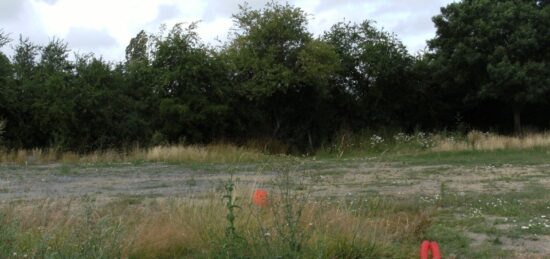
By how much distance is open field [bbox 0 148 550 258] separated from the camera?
5242mm

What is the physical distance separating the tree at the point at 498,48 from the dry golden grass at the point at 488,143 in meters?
2.84

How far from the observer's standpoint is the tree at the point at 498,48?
25859 mm

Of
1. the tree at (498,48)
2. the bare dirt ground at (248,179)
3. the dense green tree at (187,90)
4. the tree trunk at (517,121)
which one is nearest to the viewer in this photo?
the bare dirt ground at (248,179)

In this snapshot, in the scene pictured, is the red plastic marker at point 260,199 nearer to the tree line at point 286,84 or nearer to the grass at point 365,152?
the grass at point 365,152

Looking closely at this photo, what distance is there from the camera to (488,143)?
76.4 ft

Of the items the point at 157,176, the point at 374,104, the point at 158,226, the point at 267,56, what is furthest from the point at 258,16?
the point at 158,226

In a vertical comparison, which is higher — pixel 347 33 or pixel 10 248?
pixel 347 33

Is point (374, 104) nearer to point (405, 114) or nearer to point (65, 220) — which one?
point (405, 114)

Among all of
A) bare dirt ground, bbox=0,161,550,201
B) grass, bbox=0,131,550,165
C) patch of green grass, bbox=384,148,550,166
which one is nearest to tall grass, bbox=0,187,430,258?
bare dirt ground, bbox=0,161,550,201

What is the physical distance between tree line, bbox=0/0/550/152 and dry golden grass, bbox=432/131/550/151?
9.51 feet

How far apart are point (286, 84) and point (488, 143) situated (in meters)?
8.12

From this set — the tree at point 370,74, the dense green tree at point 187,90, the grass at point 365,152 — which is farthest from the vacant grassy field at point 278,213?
the tree at point 370,74

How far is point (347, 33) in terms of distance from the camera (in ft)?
93.6

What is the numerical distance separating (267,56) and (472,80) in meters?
10.2
